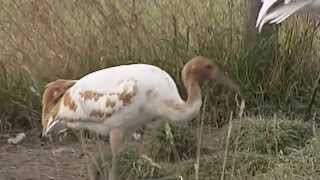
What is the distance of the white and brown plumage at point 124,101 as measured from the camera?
5.12 m

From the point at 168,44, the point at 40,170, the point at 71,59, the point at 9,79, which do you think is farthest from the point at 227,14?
the point at 40,170

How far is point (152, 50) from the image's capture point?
679 cm

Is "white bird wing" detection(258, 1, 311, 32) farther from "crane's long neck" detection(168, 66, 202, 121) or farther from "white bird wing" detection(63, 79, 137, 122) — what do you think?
"white bird wing" detection(63, 79, 137, 122)

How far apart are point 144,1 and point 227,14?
2.46ft

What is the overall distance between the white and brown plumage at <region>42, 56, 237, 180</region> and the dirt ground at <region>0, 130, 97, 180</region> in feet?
1.26

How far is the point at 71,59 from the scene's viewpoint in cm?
679

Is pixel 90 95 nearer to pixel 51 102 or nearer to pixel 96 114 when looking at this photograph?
pixel 96 114

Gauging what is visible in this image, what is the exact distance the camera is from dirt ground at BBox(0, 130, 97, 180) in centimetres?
559

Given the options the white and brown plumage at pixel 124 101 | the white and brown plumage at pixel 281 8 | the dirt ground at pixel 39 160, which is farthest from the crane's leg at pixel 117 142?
the white and brown plumage at pixel 281 8

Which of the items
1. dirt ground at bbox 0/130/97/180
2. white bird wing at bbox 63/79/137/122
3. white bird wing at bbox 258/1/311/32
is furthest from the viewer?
white bird wing at bbox 258/1/311/32

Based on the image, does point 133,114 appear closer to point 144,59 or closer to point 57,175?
point 57,175

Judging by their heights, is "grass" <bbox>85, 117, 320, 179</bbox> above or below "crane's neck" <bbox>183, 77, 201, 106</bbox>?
below

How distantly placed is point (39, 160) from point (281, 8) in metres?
1.78

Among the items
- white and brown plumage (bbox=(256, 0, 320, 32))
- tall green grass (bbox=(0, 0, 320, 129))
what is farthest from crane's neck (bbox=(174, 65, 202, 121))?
tall green grass (bbox=(0, 0, 320, 129))
